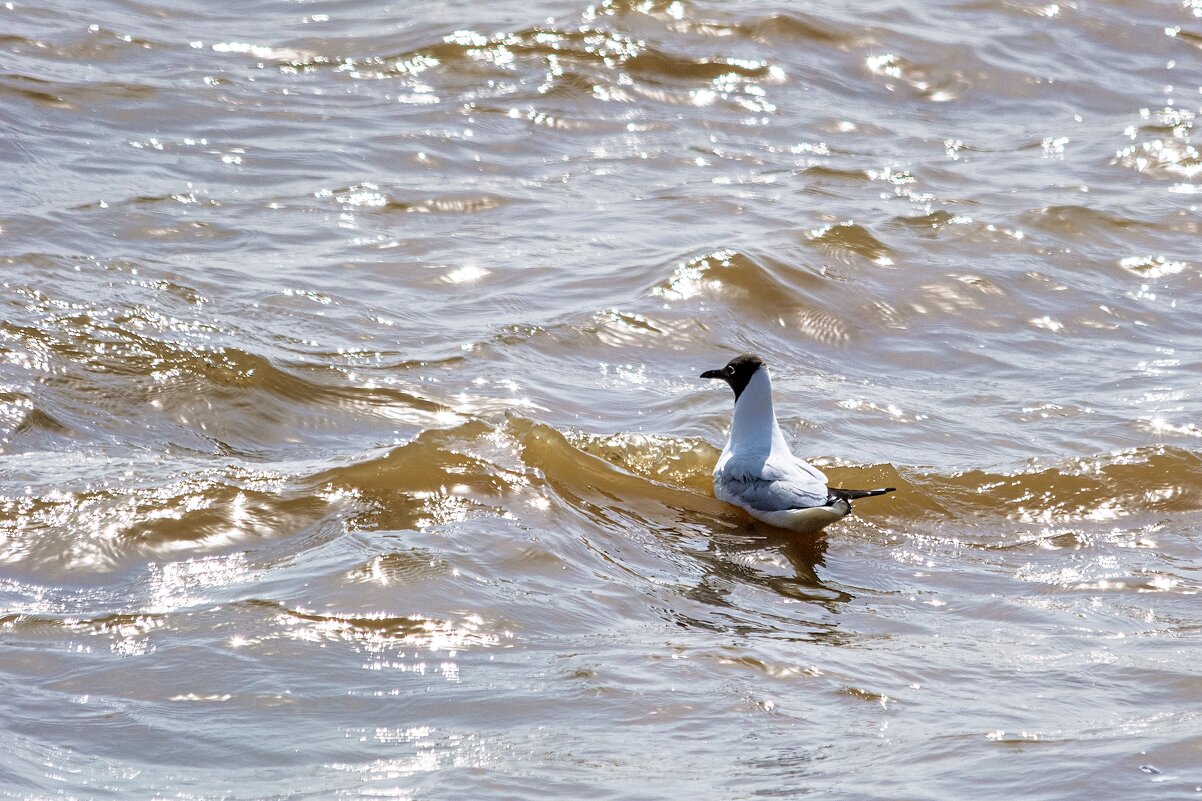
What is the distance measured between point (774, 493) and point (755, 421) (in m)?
0.57

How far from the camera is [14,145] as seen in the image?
1032 centimetres

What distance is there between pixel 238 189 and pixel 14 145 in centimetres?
168

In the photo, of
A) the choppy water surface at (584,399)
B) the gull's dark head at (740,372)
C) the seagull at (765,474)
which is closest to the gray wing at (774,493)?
the seagull at (765,474)

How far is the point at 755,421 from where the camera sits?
22.5ft

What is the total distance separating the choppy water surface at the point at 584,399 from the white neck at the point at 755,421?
14.0 inches

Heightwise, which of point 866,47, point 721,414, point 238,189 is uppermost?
point 866,47

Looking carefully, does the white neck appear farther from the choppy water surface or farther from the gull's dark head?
the choppy water surface

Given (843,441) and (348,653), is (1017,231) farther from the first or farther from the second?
(348,653)

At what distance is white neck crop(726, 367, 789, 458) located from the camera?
22.3 ft

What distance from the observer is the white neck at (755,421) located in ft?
22.3

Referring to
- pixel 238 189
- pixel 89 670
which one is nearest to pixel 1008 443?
pixel 89 670

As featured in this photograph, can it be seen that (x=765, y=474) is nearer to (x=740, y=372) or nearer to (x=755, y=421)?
(x=755, y=421)

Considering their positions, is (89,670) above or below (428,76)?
below

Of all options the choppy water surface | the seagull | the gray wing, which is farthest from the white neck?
the choppy water surface
